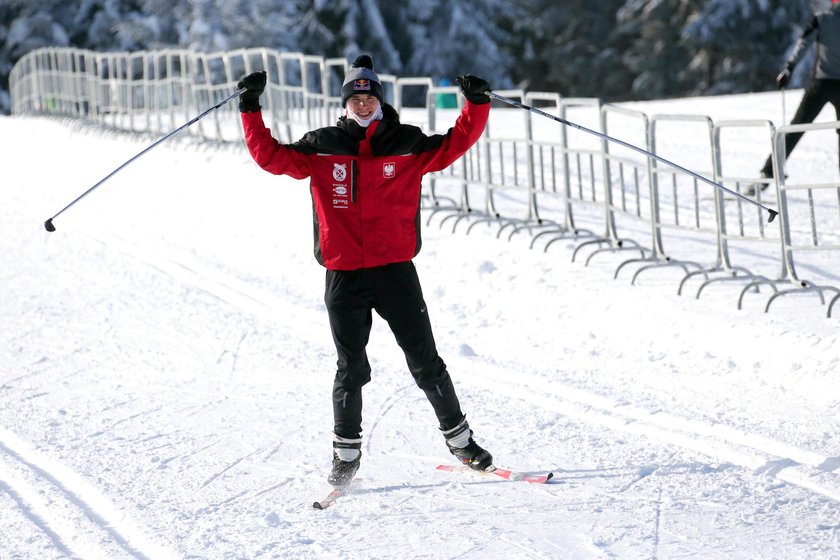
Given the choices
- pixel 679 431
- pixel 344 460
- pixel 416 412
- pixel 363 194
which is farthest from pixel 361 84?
pixel 679 431

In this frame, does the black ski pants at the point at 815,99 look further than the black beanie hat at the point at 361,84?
Yes

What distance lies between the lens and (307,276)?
10211mm

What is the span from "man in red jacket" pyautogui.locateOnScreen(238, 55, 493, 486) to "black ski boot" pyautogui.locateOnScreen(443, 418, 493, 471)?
0.35 m

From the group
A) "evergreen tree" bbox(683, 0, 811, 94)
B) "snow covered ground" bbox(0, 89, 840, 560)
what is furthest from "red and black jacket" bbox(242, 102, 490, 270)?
"evergreen tree" bbox(683, 0, 811, 94)

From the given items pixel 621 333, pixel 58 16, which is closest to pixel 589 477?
pixel 621 333

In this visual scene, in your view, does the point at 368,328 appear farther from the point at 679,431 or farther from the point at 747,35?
the point at 747,35

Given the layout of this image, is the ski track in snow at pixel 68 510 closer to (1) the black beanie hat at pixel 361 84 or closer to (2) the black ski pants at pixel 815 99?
(1) the black beanie hat at pixel 361 84

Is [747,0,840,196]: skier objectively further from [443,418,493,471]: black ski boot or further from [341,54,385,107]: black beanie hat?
[341,54,385,107]: black beanie hat

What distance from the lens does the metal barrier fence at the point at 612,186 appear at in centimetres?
831

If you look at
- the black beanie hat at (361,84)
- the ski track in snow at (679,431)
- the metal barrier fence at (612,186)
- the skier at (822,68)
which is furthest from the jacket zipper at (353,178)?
the skier at (822,68)

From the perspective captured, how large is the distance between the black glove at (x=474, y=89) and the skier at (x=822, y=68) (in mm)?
5937

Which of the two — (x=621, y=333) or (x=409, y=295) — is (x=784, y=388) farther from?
(x=409, y=295)

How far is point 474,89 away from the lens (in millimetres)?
5160

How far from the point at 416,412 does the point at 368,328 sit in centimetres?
126
